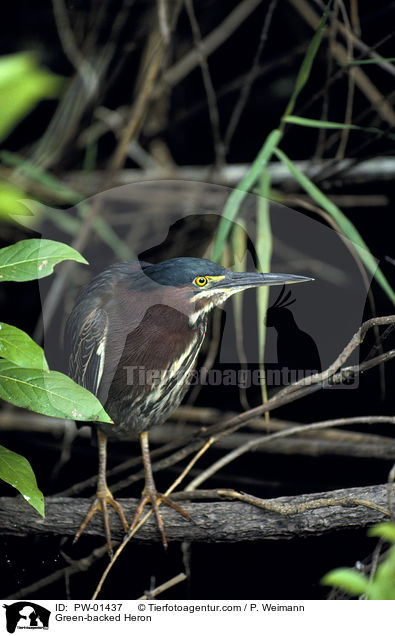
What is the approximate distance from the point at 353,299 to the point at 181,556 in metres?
0.39

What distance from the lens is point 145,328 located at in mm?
602

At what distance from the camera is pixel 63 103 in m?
1.08

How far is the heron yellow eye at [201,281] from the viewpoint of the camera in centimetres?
58

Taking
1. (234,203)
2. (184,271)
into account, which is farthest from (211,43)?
(184,271)

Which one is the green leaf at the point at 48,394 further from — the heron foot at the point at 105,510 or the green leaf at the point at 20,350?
the heron foot at the point at 105,510

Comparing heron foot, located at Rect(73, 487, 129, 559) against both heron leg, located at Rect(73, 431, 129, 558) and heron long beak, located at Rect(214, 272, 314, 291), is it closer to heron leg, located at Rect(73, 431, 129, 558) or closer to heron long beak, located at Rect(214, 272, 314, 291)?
heron leg, located at Rect(73, 431, 129, 558)

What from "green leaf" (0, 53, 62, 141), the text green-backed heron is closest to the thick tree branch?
A: the text green-backed heron

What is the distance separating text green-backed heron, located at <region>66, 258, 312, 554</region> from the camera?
1.91ft

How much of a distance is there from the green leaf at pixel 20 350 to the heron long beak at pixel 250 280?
0.18 m

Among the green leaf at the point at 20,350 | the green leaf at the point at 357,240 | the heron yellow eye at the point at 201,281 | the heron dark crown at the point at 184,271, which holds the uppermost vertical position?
the green leaf at the point at 357,240

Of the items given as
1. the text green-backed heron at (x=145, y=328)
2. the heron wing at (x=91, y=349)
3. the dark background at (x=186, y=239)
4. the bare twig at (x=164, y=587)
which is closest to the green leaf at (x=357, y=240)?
the dark background at (x=186, y=239)

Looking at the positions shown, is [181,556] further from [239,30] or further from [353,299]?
[239,30]

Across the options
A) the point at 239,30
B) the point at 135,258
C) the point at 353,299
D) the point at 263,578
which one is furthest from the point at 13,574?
the point at 239,30

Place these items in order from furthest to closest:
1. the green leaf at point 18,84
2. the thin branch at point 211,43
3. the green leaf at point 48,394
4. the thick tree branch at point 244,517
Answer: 1. the thin branch at point 211,43
2. the thick tree branch at point 244,517
3. the green leaf at point 48,394
4. the green leaf at point 18,84
